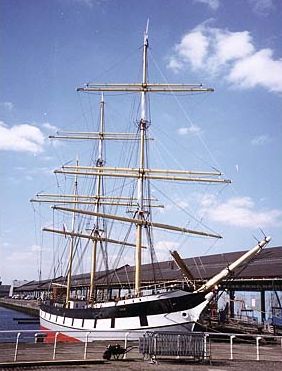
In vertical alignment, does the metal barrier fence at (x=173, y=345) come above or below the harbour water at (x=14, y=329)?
above

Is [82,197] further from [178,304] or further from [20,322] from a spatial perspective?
[20,322]

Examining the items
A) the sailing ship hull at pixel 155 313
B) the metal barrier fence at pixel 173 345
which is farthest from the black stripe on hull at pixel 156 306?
the metal barrier fence at pixel 173 345

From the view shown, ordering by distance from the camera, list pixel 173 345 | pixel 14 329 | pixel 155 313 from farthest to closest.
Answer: pixel 14 329 → pixel 155 313 → pixel 173 345

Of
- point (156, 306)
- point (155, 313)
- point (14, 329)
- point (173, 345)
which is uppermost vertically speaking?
point (156, 306)

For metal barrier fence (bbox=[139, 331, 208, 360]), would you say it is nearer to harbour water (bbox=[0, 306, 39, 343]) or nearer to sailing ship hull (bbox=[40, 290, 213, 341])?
harbour water (bbox=[0, 306, 39, 343])

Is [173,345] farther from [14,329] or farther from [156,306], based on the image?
[14,329]

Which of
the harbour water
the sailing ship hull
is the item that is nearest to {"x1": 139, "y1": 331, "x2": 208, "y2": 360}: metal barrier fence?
the harbour water

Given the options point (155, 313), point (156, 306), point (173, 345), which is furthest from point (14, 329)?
point (173, 345)

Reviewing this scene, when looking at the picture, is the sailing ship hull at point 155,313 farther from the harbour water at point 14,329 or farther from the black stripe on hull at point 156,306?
the harbour water at point 14,329

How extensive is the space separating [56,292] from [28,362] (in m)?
53.3

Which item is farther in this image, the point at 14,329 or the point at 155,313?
the point at 14,329

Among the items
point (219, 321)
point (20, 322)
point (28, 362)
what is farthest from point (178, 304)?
point (20, 322)

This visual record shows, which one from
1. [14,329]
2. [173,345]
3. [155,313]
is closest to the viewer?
[173,345]

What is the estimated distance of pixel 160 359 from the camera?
50.5ft
